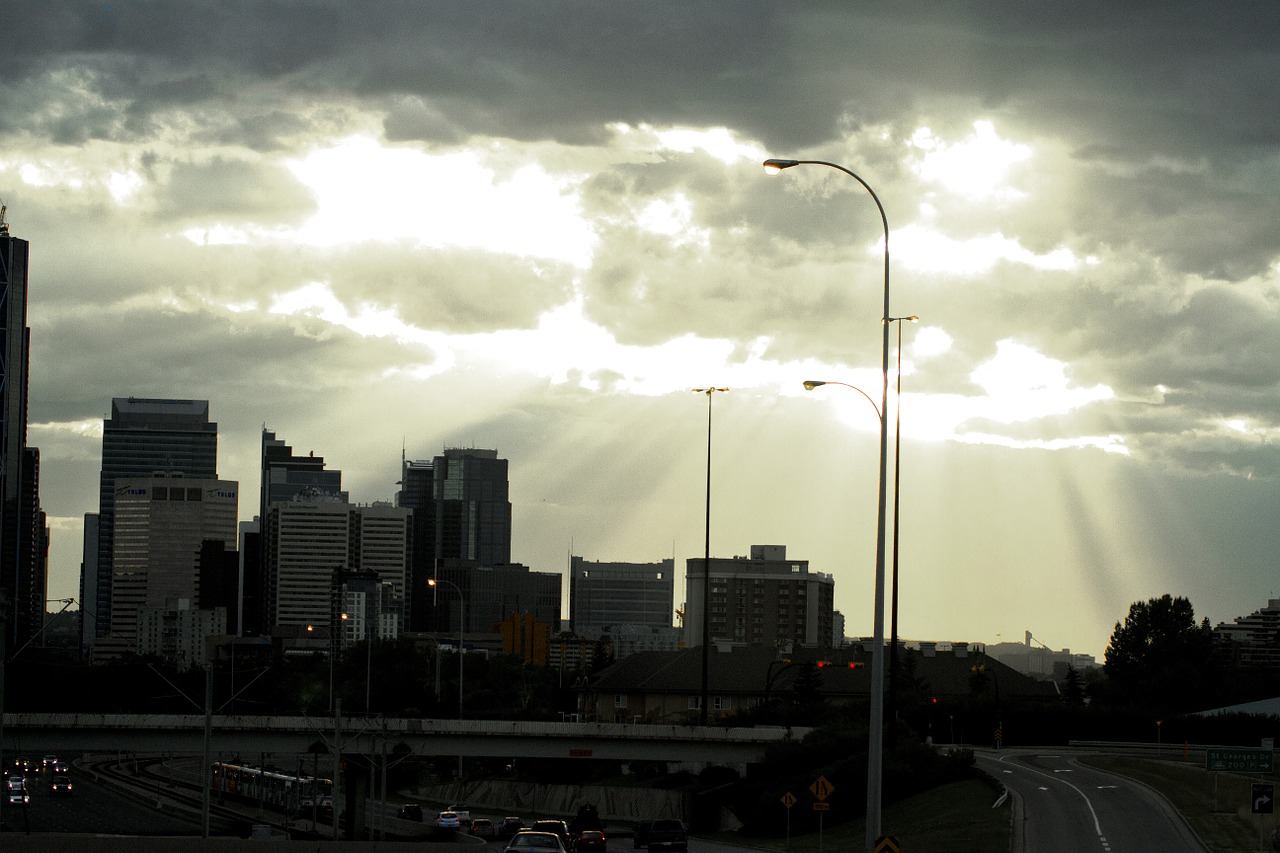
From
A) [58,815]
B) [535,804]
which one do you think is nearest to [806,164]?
[58,815]

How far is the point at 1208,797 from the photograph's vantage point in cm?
6119

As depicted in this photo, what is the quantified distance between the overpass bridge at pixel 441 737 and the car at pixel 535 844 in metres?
37.5

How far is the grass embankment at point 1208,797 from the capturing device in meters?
49.7

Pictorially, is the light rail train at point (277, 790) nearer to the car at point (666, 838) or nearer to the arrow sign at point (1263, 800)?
the car at point (666, 838)

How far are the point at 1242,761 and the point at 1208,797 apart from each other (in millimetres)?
9943

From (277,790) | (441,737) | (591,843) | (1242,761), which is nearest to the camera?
(1242,761)

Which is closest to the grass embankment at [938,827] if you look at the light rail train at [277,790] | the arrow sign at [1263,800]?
the arrow sign at [1263,800]

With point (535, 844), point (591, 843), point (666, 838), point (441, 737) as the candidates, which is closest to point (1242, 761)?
point (666, 838)

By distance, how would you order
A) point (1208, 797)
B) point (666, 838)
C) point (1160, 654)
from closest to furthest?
1. point (666, 838)
2. point (1208, 797)
3. point (1160, 654)

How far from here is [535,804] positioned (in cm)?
11012

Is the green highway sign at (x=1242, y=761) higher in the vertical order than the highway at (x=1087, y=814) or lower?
higher

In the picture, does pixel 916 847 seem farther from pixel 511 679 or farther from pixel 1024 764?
pixel 511 679

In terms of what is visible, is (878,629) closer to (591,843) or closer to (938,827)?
(938,827)

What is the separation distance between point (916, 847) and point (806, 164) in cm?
2685
